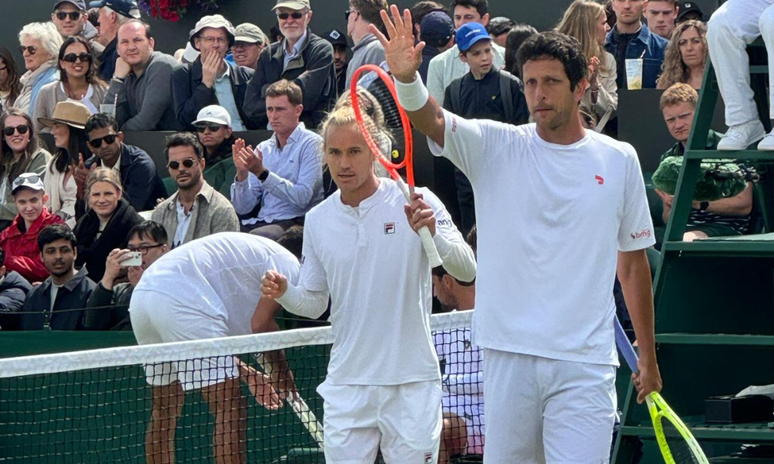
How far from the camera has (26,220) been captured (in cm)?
1072

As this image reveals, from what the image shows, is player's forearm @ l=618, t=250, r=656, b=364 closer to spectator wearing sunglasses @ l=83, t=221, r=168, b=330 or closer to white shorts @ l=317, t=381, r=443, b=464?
white shorts @ l=317, t=381, r=443, b=464

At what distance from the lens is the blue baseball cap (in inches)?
385

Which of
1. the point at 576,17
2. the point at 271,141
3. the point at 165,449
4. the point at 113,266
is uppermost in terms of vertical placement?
the point at 576,17

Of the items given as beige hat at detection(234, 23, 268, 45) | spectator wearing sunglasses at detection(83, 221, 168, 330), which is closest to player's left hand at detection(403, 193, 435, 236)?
spectator wearing sunglasses at detection(83, 221, 168, 330)

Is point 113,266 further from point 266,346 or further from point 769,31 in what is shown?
point 769,31

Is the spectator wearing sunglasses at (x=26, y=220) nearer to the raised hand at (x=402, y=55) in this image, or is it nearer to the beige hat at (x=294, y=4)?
the beige hat at (x=294, y=4)

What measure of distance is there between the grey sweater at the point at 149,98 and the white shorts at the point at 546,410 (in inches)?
281

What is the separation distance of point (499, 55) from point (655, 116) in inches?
66.8

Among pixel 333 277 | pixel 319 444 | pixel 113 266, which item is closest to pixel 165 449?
pixel 319 444

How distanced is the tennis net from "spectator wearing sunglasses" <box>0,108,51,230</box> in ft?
10.8

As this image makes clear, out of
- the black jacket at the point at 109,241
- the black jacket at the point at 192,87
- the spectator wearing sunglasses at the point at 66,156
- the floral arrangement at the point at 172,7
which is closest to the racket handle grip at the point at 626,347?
the black jacket at the point at 109,241

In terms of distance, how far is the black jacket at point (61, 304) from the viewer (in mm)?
9195

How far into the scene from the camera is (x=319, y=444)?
750 centimetres

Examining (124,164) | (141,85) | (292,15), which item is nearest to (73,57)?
(141,85)
